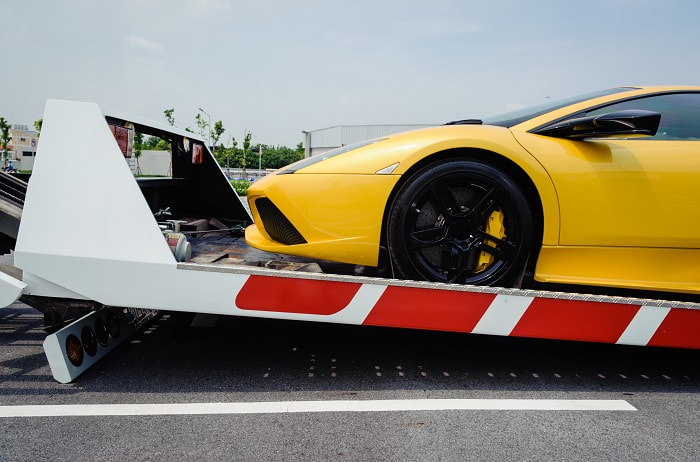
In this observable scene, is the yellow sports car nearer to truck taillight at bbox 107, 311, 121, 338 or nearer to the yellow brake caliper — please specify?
the yellow brake caliper

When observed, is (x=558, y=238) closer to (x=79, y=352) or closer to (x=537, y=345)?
(x=537, y=345)

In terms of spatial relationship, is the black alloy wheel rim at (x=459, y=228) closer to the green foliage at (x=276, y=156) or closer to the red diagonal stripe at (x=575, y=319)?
the red diagonal stripe at (x=575, y=319)

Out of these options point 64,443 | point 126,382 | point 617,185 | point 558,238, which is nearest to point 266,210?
point 126,382

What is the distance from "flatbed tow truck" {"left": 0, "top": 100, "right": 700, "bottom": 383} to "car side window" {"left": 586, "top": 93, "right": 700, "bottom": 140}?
92 centimetres

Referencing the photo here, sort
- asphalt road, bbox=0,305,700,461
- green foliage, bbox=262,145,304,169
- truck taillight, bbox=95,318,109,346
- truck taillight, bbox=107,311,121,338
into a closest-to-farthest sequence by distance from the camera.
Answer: asphalt road, bbox=0,305,700,461, truck taillight, bbox=95,318,109,346, truck taillight, bbox=107,311,121,338, green foliage, bbox=262,145,304,169

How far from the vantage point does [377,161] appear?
7.98ft

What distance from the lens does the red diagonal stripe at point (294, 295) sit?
89.7 inches

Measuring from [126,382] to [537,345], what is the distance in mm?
2544

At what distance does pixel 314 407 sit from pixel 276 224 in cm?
93

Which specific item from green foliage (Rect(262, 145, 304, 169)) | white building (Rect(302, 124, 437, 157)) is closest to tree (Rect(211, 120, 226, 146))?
white building (Rect(302, 124, 437, 157))

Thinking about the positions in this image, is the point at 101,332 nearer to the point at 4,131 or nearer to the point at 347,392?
the point at 347,392

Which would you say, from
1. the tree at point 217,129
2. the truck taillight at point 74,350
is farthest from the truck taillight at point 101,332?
the tree at point 217,129

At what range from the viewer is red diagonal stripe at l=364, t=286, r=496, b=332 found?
2311 millimetres

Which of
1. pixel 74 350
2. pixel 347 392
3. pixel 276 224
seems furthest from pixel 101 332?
pixel 347 392
